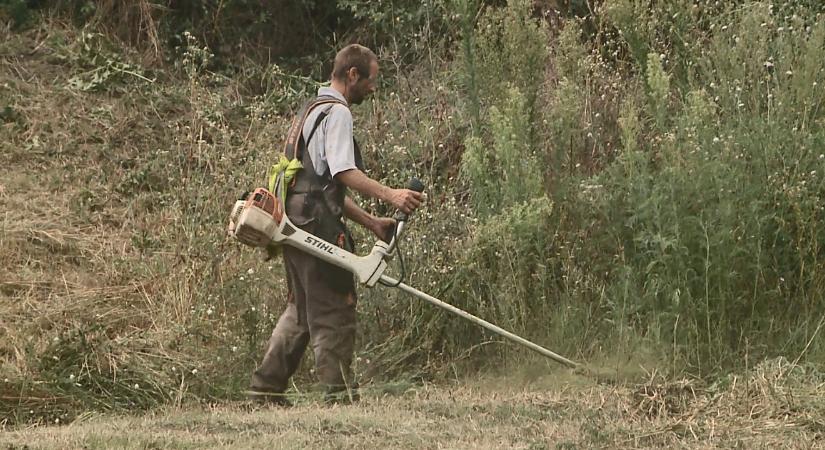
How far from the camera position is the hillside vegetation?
7344 millimetres

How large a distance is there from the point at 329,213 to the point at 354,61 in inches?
31.5

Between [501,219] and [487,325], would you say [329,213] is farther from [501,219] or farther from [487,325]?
[501,219]

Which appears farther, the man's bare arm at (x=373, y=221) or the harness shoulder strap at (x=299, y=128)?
the man's bare arm at (x=373, y=221)

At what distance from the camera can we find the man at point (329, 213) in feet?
22.0

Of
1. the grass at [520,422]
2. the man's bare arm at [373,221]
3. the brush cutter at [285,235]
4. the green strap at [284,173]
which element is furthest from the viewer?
the man's bare arm at [373,221]

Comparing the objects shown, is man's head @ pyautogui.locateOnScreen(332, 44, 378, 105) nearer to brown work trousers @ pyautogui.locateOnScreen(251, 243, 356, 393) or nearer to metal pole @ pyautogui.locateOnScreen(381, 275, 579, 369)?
brown work trousers @ pyautogui.locateOnScreen(251, 243, 356, 393)

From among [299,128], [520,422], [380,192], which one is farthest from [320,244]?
[520,422]

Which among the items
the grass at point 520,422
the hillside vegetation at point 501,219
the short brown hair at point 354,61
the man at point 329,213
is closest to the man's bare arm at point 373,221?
the man at point 329,213

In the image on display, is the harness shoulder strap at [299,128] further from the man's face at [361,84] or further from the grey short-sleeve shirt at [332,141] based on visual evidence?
the man's face at [361,84]

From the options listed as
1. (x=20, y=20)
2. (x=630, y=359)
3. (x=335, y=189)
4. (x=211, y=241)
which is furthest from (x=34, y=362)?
(x=20, y=20)

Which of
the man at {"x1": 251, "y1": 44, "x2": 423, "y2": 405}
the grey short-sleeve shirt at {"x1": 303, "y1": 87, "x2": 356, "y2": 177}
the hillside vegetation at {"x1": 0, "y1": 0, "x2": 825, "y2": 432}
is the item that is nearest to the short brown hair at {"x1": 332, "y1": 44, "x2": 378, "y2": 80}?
the man at {"x1": 251, "y1": 44, "x2": 423, "y2": 405}

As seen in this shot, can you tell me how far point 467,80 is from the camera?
855 cm

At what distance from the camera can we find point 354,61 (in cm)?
692

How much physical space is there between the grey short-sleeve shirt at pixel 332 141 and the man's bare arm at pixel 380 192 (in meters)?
0.04
